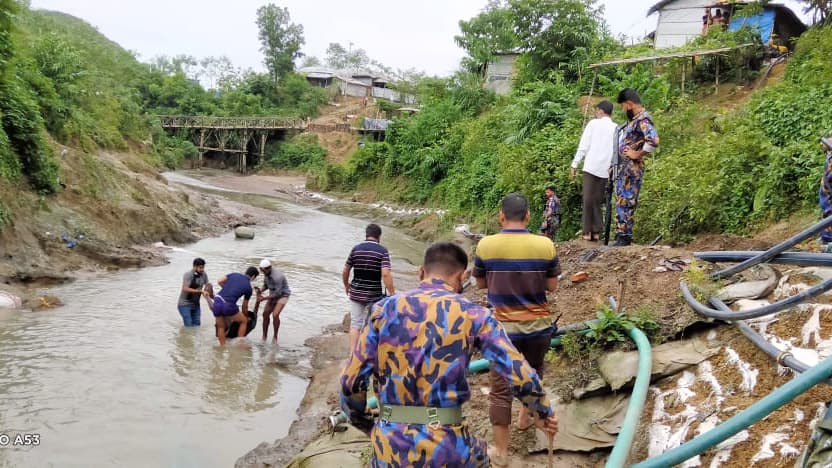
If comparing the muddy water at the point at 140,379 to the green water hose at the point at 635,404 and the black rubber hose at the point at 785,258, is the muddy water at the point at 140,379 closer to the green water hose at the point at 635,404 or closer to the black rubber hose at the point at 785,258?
the green water hose at the point at 635,404

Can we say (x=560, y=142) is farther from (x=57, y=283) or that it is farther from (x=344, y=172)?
(x=344, y=172)

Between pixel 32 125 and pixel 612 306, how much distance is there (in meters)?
12.9

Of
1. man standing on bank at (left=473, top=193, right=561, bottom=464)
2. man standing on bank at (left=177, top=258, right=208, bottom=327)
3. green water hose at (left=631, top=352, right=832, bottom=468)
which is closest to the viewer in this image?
green water hose at (left=631, top=352, right=832, bottom=468)

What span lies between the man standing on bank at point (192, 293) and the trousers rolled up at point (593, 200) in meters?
5.85

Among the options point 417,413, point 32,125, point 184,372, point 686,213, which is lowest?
point 184,372

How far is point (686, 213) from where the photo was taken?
8.49 metres

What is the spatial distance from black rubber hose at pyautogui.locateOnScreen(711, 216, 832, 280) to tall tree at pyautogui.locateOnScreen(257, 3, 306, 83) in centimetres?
5894

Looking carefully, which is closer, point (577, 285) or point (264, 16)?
point (577, 285)

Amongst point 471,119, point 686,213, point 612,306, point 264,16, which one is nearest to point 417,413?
point 612,306

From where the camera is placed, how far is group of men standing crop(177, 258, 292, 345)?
823 centimetres

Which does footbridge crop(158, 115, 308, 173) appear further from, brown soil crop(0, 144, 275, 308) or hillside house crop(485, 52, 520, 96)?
brown soil crop(0, 144, 275, 308)

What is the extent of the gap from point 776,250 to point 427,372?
3344mm

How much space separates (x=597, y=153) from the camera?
716cm

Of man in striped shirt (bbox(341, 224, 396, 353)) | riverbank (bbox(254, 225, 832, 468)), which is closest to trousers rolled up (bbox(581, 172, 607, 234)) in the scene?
riverbank (bbox(254, 225, 832, 468))
